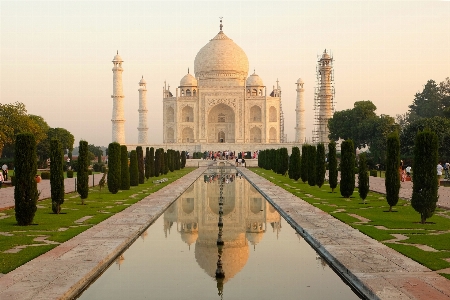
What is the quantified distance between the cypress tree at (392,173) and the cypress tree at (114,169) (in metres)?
6.73

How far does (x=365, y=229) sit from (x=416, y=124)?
21.3 meters

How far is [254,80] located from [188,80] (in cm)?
590

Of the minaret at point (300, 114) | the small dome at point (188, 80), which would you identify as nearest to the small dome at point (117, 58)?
the small dome at point (188, 80)

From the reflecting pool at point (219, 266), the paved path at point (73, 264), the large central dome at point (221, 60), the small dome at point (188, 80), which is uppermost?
the large central dome at point (221, 60)

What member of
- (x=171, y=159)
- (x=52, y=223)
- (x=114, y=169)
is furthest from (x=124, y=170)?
(x=171, y=159)

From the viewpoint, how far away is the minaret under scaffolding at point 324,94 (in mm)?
44656

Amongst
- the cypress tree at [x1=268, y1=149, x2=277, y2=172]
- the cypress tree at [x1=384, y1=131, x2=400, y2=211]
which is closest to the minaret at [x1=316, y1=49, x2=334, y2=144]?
the cypress tree at [x1=268, y1=149, x2=277, y2=172]

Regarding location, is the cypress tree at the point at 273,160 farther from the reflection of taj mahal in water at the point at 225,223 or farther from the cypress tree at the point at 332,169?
the reflection of taj mahal in water at the point at 225,223

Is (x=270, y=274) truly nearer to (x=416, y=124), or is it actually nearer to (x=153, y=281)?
(x=153, y=281)

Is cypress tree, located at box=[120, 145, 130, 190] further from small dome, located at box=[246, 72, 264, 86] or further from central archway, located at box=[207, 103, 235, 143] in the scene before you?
small dome, located at box=[246, 72, 264, 86]

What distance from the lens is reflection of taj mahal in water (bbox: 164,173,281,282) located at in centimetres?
644

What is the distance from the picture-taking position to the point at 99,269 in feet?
18.7

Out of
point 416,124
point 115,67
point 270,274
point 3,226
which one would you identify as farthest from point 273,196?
point 115,67

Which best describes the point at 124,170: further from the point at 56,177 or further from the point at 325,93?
the point at 325,93
